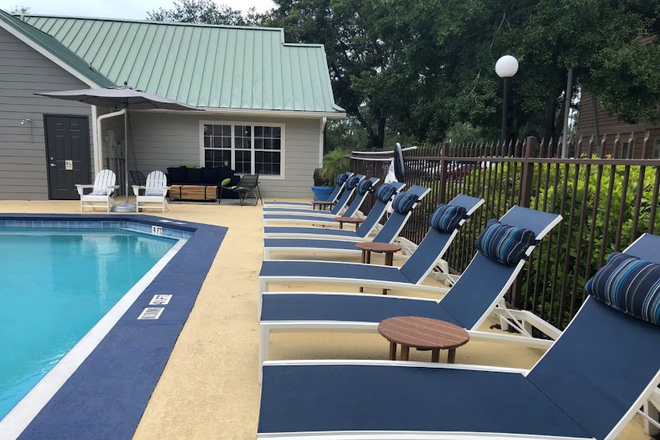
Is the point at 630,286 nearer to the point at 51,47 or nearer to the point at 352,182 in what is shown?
the point at 352,182

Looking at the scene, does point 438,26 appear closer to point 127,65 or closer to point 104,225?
point 127,65

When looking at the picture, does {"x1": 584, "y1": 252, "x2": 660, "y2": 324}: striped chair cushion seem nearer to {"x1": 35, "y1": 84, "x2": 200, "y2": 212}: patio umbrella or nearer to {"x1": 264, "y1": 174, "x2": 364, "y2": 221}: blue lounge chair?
{"x1": 264, "y1": 174, "x2": 364, "y2": 221}: blue lounge chair

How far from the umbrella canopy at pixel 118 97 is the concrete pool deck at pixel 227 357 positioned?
16.6 ft

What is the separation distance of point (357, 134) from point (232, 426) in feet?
95.5

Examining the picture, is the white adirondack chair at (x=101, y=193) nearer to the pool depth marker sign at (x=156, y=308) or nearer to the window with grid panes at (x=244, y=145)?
the window with grid panes at (x=244, y=145)

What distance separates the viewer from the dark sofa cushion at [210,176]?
40.2ft

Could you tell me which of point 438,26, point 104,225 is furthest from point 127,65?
point 438,26

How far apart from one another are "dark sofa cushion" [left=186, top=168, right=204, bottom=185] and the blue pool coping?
7.89 metres

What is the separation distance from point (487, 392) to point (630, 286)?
0.74 meters

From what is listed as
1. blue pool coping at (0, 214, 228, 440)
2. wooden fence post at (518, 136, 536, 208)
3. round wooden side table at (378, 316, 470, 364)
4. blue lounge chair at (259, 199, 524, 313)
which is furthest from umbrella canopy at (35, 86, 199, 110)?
round wooden side table at (378, 316, 470, 364)

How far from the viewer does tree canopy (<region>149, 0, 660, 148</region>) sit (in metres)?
13.0

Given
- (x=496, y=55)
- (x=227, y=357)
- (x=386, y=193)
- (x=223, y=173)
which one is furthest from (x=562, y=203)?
(x=496, y=55)

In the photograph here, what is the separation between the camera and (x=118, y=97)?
328 inches

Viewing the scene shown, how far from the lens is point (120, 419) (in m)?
2.23
